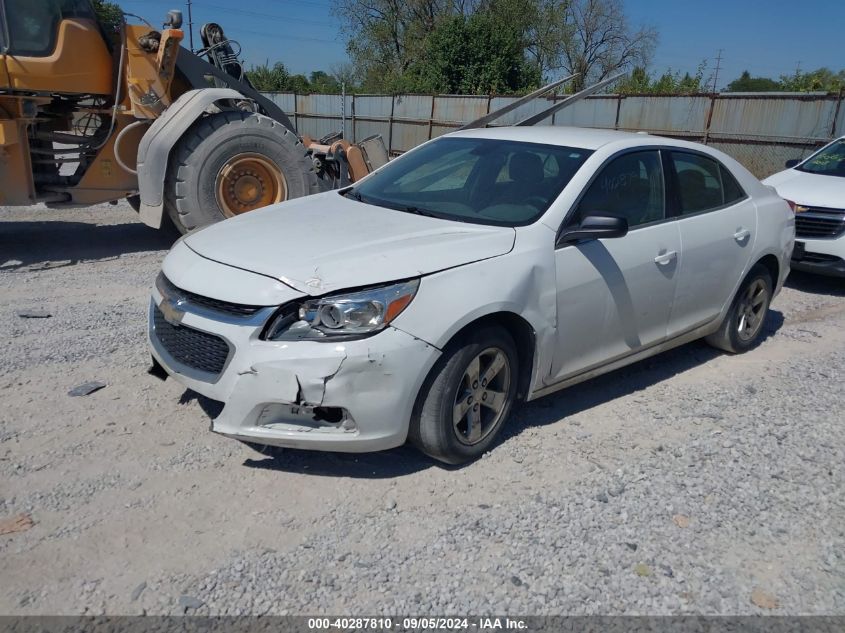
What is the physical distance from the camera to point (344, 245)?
3.72 m

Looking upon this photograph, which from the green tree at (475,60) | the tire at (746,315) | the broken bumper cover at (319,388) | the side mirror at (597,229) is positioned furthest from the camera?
the green tree at (475,60)

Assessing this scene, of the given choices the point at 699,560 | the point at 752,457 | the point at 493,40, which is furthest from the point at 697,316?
the point at 493,40

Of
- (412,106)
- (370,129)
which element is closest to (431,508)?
(412,106)

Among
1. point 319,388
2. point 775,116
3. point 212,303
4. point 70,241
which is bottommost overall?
point 70,241

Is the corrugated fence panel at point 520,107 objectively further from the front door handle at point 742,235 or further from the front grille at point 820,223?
the front door handle at point 742,235

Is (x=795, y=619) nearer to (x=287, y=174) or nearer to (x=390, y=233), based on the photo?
(x=390, y=233)

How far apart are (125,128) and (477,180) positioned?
205 inches

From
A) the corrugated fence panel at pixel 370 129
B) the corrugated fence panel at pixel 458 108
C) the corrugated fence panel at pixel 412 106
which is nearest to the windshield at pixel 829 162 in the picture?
the corrugated fence panel at pixel 458 108

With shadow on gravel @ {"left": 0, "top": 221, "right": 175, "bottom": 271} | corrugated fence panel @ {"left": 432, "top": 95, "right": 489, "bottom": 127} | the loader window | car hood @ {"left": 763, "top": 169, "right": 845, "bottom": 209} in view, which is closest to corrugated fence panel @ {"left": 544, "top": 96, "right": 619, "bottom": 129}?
corrugated fence panel @ {"left": 432, "top": 95, "right": 489, "bottom": 127}

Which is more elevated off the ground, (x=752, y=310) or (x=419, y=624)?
(x=752, y=310)

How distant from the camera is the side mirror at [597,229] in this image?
13.1ft

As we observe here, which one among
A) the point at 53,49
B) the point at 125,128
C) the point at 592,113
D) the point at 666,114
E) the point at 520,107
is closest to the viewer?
the point at 53,49

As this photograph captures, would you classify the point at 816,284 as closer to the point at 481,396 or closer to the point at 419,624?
the point at 481,396

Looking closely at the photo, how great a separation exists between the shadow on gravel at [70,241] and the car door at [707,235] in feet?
20.6
